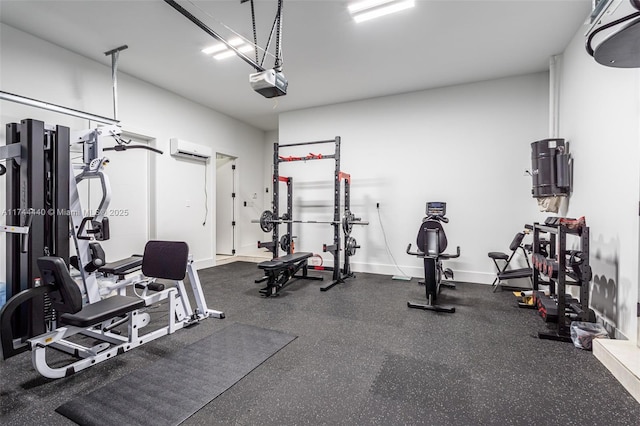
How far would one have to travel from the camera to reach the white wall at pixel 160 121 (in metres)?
3.30

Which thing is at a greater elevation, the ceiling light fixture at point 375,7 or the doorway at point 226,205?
the ceiling light fixture at point 375,7

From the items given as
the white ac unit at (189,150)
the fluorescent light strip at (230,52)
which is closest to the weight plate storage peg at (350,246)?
the fluorescent light strip at (230,52)

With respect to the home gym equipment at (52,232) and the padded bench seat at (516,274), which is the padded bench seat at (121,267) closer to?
the home gym equipment at (52,232)

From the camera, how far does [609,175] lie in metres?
2.63

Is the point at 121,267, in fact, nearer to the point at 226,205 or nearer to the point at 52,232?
the point at 52,232

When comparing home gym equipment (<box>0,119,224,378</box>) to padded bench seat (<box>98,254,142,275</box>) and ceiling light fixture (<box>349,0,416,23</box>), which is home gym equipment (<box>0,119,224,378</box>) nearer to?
padded bench seat (<box>98,254,142,275</box>)

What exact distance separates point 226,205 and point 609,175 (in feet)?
21.1

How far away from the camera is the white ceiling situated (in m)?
2.95

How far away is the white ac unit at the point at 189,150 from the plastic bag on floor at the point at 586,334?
5.72m

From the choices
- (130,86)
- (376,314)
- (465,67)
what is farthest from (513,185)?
(130,86)

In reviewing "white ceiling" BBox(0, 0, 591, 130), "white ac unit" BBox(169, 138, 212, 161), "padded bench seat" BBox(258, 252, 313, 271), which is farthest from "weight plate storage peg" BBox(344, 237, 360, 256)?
"white ac unit" BBox(169, 138, 212, 161)

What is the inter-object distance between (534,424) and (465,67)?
4.27m

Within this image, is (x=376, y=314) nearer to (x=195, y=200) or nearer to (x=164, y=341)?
(x=164, y=341)

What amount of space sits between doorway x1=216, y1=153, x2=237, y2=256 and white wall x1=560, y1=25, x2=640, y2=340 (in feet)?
19.6
